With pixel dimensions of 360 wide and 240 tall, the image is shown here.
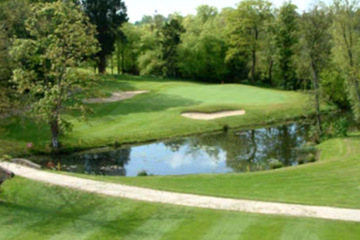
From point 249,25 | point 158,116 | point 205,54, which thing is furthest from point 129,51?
point 158,116

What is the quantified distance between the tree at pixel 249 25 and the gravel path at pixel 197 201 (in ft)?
198

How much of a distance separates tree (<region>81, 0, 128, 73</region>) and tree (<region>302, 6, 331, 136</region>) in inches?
1532

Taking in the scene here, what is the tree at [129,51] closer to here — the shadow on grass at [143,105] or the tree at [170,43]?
the tree at [170,43]

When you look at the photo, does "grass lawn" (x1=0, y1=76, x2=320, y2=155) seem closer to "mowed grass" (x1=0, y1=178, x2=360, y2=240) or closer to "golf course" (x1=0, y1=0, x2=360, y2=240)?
"golf course" (x1=0, y1=0, x2=360, y2=240)

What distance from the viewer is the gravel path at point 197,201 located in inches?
536

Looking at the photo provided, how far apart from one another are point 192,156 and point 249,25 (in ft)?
163

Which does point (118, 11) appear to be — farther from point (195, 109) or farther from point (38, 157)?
point (38, 157)

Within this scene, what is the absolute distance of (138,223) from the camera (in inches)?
520

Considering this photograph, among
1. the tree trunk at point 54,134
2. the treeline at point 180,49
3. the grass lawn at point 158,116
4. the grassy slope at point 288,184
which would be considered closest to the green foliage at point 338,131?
the treeline at point 180,49

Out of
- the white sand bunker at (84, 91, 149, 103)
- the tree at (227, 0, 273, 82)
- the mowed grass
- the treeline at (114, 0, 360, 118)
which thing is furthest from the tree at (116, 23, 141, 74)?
the mowed grass

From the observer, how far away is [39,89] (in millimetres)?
28688

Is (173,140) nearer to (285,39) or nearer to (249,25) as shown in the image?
(285,39)

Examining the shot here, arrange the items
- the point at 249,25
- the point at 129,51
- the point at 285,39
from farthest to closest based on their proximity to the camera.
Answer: the point at 129,51, the point at 249,25, the point at 285,39

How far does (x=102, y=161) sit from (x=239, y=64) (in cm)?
5496
